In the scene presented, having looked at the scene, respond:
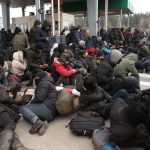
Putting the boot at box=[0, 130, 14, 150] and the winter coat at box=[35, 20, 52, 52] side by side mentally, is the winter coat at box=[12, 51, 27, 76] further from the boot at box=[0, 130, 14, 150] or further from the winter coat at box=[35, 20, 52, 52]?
the boot at box=[0, 130, 14, 150]

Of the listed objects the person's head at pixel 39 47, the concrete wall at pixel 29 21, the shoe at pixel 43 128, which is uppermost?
the concrete wall at pixel 29 21

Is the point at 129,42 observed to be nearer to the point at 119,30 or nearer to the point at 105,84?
the point at 119,30

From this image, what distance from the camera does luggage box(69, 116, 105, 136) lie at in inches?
195

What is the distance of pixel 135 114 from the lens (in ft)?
13.3

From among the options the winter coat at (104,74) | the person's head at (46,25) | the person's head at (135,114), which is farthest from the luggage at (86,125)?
the person's head at (46,25)

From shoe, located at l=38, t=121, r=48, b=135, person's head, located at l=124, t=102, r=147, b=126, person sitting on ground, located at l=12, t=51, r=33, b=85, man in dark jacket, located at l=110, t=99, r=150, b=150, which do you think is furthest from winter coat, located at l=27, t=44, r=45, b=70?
person's head, located at l=124, t=102, r=147, b=126

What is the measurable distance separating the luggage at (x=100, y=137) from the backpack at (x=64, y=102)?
41.2 inches

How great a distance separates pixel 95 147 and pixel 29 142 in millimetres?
1185

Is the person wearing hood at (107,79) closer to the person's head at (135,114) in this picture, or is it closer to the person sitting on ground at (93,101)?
the person sitting on ground at (93,101)

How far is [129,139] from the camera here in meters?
4.20

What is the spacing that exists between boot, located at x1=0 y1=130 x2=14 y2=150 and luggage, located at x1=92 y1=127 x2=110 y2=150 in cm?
129

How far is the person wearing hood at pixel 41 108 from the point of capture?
5.30 m

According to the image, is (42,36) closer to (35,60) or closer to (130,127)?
(35,60)

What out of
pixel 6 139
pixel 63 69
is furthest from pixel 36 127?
pixel 63 69
